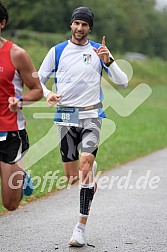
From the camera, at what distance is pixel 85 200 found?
22.8 feet

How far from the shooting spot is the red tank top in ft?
19.7

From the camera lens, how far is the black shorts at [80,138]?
278 inches

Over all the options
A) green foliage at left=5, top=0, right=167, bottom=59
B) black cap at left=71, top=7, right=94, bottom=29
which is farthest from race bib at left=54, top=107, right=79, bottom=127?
green foliage at left=5, top=0, right=167, bottom=59

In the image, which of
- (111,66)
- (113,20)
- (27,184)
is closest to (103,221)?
(27,184)

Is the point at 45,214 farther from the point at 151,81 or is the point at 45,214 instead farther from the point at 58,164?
the point at 151,81

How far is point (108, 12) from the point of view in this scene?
311ft

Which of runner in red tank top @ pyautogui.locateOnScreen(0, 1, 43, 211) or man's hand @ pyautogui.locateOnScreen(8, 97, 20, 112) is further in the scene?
runner in red tank top @ pyautogui.locateOnScreen(0, 1, 43, 211)

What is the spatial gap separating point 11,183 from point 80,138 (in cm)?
124

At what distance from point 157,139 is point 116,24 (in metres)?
81.3

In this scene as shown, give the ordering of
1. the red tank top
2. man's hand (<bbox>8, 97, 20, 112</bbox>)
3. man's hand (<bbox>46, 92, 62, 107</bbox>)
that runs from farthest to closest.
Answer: man's hand (<bbox>46, 92, 62, 107</bbox>), the red tank top, man's hand (<bbox>8, 97, 20, 112</bbox>)

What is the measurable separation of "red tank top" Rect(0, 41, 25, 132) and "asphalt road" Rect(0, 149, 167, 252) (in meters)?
1.19

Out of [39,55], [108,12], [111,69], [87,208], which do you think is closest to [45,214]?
[87,208]

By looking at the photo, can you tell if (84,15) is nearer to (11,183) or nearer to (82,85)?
(82,85)

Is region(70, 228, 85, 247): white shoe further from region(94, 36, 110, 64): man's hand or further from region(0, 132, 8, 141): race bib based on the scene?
region(94, 36, 110, 64): man's hand
